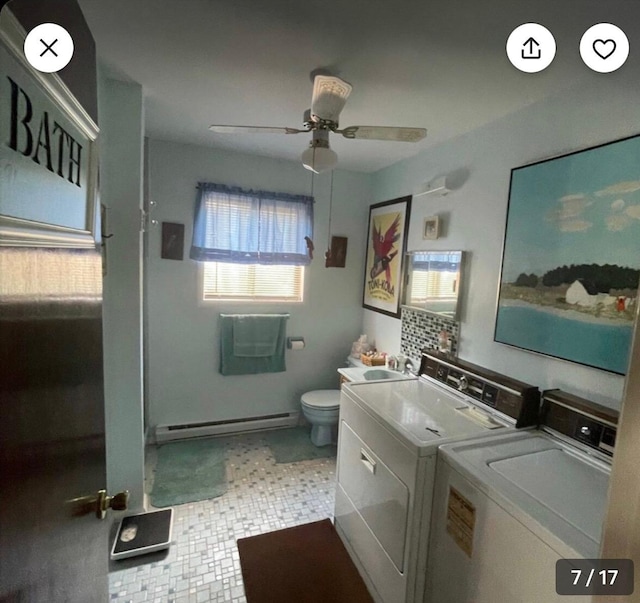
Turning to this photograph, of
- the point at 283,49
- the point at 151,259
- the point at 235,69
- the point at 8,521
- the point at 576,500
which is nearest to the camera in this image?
the point at 8,521

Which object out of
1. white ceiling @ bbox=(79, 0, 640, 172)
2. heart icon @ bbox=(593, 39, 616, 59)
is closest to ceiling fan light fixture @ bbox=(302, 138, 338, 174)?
white ceiling @ bbox=(79, 0, 640, 172)

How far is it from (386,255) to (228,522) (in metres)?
2.24

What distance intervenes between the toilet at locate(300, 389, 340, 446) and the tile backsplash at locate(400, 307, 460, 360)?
0.74m

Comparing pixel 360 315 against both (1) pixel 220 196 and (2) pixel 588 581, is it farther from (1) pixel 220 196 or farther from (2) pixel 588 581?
(2) pixel 588 581

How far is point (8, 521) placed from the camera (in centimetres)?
47

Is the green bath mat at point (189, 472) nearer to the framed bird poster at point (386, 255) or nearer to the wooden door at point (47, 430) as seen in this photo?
the wooden door at point (47, 430)

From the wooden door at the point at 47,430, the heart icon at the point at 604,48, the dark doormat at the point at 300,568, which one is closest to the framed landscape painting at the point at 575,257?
the heart icon at the point at 604,48

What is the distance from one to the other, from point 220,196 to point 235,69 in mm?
1359

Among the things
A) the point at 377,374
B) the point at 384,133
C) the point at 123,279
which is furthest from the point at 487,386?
the point at 123,279

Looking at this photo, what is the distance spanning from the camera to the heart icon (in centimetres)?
98

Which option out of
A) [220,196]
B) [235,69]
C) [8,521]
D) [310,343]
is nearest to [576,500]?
[8,521]

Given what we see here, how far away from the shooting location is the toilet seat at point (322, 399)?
291 cm

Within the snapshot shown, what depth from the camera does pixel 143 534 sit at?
1972 mm

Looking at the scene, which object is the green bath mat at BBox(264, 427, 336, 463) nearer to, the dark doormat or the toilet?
the toilet
